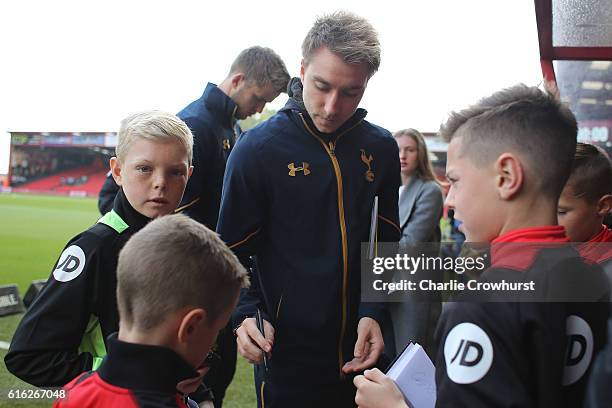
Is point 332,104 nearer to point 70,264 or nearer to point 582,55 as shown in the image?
point 70,264

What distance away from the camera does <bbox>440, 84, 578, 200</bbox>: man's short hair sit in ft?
3.99

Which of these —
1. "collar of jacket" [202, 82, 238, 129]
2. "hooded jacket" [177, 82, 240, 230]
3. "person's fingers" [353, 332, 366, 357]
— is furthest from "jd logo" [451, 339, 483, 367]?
"collar of jacket" [202, 82, 238, 129]

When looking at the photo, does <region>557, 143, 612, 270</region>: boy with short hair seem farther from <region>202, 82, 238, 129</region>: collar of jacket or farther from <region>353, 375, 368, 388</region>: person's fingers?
<region>202, 82, 238, 129</region>: collar of jacket

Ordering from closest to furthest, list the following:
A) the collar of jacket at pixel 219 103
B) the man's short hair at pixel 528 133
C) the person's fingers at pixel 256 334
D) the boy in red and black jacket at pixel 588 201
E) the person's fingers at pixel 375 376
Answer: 1. the man's short hair at pixel 528 133
2. the person's fingers at pixel 375 376
3. the person's fingers at pixel 256 334
4. the boy in red and black jacket at pixel 588 201
5. the collar of jacket at pixel 219 103

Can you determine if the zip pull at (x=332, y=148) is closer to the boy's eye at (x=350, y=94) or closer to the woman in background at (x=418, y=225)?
the boy's eye at (x=350, y=94)

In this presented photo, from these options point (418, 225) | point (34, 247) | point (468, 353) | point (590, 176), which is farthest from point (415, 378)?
point (34, 247)

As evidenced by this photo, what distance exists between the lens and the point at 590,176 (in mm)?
2051

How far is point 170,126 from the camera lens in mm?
1914

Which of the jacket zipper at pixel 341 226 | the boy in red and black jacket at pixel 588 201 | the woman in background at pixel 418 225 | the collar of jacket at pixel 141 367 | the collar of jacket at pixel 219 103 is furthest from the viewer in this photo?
the woman in background at pixel 418 225

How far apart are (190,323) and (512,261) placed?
2.03 feet

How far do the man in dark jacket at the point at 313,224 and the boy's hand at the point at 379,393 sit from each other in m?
0.47

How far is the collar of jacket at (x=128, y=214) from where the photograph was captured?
175cm

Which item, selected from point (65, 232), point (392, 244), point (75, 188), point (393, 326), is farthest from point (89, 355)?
point (75, 188)

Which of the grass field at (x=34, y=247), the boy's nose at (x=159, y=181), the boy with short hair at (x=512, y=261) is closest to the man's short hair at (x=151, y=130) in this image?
the boy's nose at (x=159, y=181)
